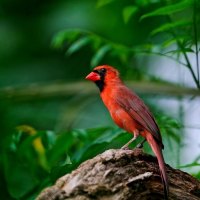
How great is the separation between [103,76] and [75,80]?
273 mm

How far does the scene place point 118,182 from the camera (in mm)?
5230

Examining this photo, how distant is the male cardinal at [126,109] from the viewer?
637 centimetres

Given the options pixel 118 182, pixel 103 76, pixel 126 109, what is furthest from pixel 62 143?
pixel 118 182

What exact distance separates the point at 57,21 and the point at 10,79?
4.51 ft

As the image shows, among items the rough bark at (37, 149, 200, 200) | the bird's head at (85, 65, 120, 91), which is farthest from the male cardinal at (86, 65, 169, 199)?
the rough bark at (37, 149, 200, 200)

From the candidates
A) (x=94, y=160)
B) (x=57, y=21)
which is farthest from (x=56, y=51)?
(x=94, y=160)

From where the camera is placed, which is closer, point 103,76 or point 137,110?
point 137,110

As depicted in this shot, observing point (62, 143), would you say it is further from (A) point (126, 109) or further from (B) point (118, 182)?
(B) point (118, 182)

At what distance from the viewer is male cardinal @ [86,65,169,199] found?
6367 mm

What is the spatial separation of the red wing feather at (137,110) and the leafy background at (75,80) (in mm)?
115

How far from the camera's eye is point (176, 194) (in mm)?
5410

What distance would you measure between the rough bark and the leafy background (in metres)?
0.44

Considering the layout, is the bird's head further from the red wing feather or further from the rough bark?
the rough bark

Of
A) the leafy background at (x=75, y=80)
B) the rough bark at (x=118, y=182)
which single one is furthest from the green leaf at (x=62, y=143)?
the rough bark at (x=118, y=182)
